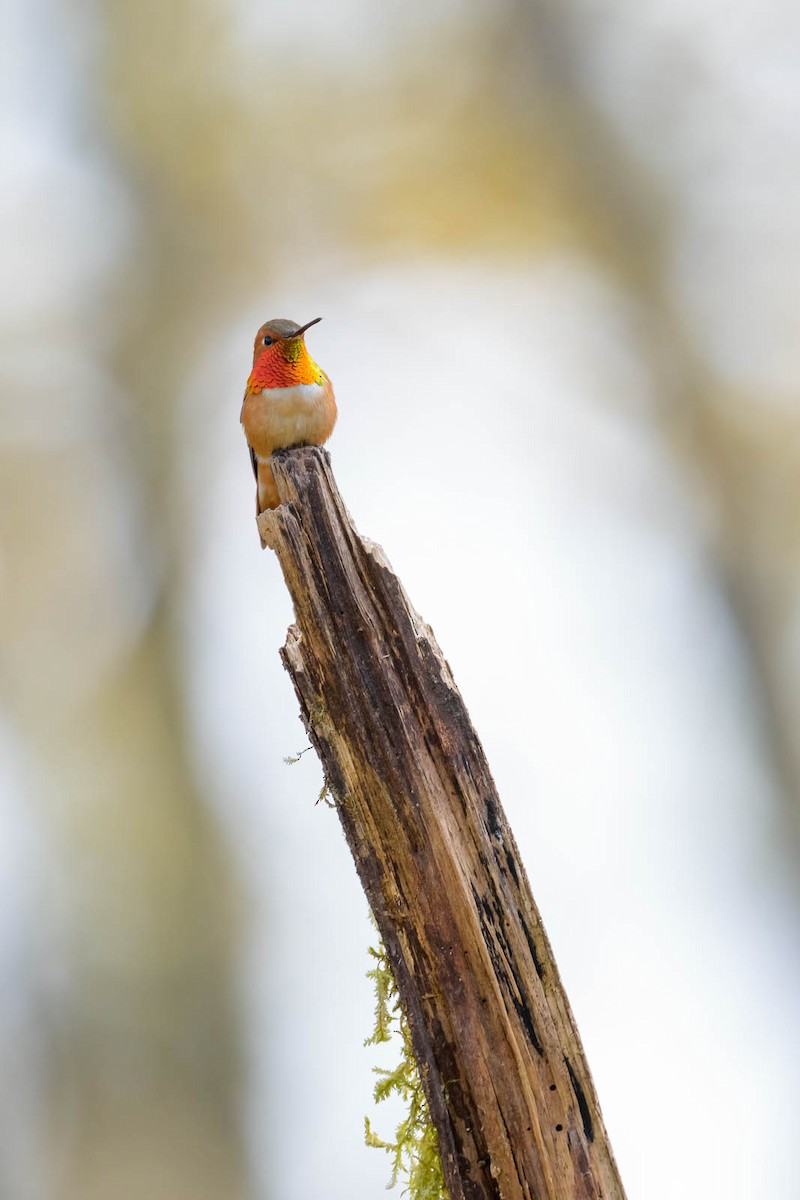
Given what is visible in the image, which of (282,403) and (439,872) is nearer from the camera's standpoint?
(439,872)

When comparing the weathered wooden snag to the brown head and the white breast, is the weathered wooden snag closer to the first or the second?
the white breast

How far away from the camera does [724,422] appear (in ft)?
14.8

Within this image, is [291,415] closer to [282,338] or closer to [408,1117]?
[282,338]

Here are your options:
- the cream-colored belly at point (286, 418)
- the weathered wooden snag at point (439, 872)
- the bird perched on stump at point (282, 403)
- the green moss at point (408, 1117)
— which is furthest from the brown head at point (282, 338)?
the green moss at point (408, 1117)

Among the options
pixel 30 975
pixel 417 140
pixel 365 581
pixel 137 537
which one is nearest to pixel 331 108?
pixel 417 140

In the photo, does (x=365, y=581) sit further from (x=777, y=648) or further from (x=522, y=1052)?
(x=777, y=648)

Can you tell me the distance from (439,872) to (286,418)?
1028 millimetres

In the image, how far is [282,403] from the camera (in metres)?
2.05

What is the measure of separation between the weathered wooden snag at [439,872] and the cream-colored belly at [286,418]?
1.41 feet

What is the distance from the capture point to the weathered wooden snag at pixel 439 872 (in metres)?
1.32

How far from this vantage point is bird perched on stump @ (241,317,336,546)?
2.05 m

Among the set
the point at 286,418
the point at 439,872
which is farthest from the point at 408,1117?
the point at 286,418

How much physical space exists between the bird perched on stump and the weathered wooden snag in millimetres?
435

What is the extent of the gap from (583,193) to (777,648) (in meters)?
2.30
